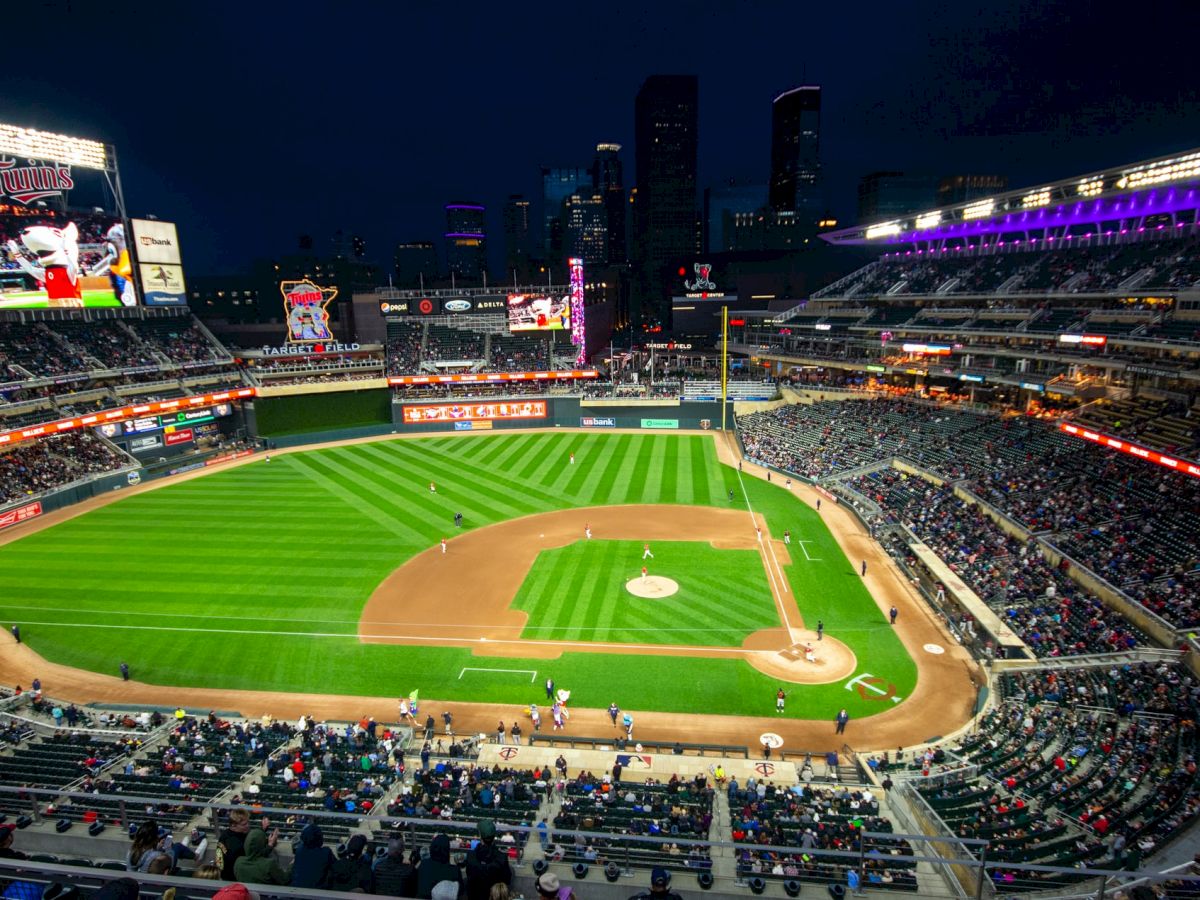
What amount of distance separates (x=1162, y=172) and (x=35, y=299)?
7134 centimetres

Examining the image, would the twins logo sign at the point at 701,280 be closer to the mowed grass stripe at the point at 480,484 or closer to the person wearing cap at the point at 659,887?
the mowed grass stripe at the point at 480,484

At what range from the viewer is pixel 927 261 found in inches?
2514

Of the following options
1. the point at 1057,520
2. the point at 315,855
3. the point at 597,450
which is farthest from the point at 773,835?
the point at 597,450

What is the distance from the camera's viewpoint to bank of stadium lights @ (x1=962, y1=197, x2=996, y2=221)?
50106 millimetres

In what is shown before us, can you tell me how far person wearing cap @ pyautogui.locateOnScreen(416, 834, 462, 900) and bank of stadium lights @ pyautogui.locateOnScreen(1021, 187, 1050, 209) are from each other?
5267 cm

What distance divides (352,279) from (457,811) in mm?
132510

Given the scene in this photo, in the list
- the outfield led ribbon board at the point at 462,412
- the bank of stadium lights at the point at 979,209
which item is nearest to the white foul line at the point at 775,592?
the outfield led ribbon board at the point at 462,412

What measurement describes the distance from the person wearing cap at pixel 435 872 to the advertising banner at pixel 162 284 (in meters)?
65.0

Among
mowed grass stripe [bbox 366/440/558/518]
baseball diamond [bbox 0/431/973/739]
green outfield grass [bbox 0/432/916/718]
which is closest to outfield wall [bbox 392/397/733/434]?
mowed grass stripe [bbox 366/440/558/518]

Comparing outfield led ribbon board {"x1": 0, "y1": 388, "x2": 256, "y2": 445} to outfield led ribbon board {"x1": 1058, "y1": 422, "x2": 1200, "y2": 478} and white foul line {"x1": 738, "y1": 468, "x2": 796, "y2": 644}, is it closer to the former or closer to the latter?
white foul line {"x1": 738, "y1": 468, "x2": 796, "y2": 644}

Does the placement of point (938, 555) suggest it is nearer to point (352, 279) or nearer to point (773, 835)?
point (773, 835)

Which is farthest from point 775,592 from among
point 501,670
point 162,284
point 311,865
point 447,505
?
point 162,284

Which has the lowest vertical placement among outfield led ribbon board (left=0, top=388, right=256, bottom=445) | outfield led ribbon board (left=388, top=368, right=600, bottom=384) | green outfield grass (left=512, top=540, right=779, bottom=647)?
green outfield grass (left=512, top=540, right=779, bottom=647)

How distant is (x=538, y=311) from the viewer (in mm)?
68125
